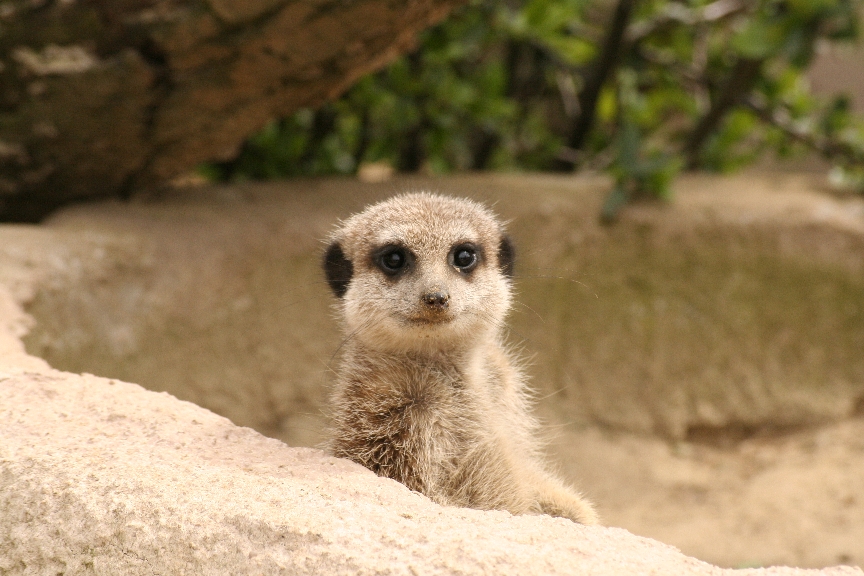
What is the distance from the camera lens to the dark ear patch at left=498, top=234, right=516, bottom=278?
2559 mm

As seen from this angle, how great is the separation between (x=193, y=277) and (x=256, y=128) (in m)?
0.71

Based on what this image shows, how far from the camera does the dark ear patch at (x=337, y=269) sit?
2480 mm

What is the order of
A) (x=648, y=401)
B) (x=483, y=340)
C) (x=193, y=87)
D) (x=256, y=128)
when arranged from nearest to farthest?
(x=483, y=340), (x=193, y=87), (x=256, y=128), (x=648, y=401)

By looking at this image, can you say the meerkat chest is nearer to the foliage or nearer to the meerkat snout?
the meerkat snout

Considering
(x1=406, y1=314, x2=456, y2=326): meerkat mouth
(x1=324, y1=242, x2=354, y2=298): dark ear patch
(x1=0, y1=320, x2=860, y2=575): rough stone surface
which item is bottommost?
(x1=0, y1=320, x2=860, y2=575): rough stone surface

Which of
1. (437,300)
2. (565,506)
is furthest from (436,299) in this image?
(565,506)

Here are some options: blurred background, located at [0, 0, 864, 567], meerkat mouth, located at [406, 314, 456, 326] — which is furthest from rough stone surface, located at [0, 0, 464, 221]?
meerkat mouth, located at [406, 314, 456, 326]

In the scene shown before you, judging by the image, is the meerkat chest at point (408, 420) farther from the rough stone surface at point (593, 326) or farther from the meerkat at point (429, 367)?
the rough stone surface at point (593, 326)

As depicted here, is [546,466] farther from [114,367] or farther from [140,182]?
[140,182]

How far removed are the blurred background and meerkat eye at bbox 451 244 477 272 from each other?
52 centimetres

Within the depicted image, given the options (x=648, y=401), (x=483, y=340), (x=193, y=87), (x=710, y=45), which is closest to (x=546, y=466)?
(x=483, y=340)

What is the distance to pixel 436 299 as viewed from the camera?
2018 millimetres

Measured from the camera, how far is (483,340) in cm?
235

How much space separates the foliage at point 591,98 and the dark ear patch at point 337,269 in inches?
74.4
